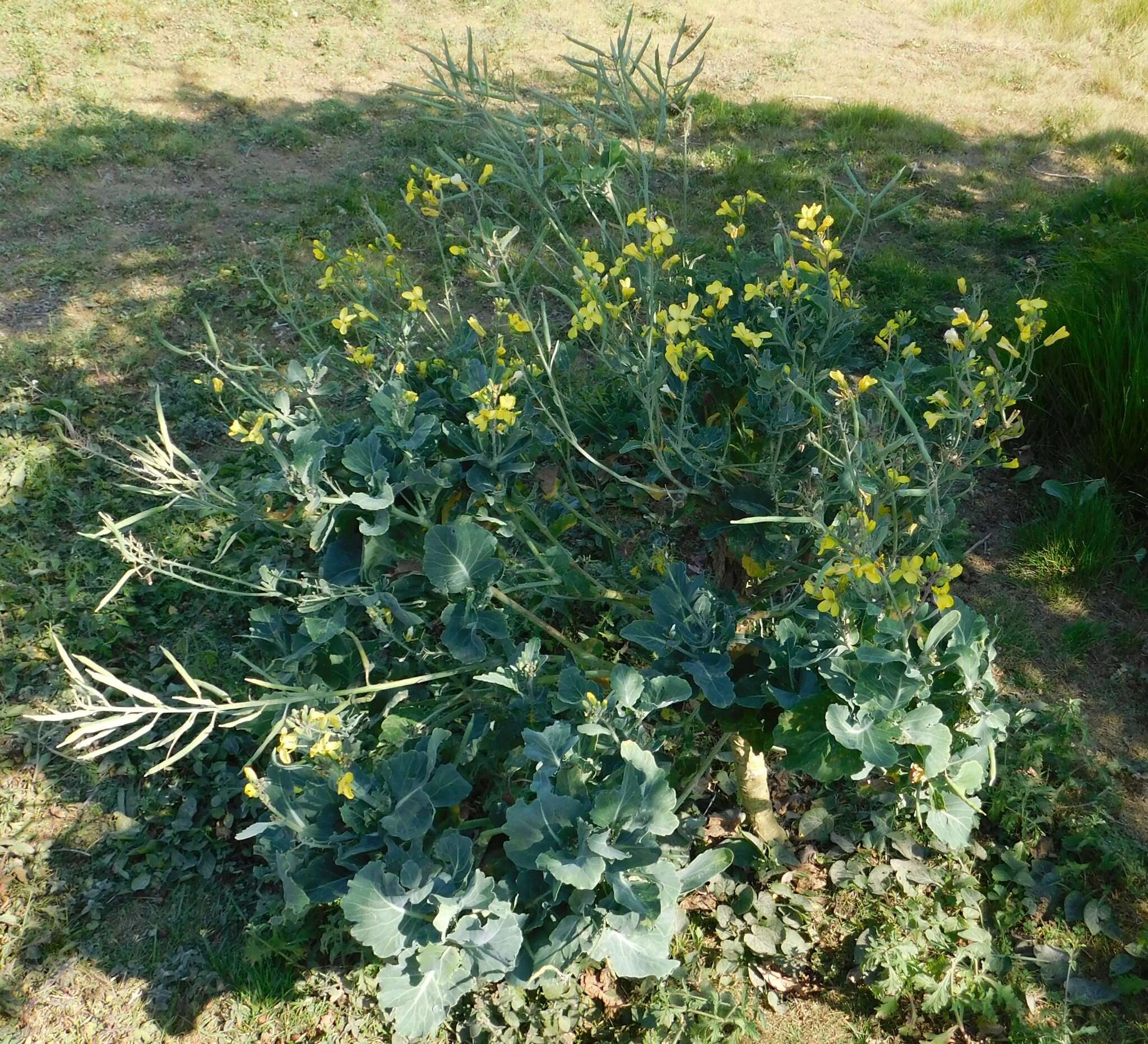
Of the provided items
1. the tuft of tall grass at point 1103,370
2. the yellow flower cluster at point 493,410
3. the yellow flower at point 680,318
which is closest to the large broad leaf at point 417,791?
the yellow flower cluster at point 493,410

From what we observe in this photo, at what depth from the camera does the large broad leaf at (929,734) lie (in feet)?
5.92

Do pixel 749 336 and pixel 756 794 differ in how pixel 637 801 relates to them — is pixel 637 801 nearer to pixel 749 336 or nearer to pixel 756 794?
pixel 756 794

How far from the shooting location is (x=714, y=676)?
6.22 ft

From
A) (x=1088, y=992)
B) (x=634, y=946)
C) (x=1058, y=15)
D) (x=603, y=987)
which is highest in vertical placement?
(x=1058, y=15)

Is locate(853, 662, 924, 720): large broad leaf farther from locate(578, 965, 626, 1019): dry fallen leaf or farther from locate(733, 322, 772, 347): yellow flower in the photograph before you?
locate(578, 965, 626, 1019): dry fallen leaf

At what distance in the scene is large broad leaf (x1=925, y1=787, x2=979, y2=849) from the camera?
1.96 metres

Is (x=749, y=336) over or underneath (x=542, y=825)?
over

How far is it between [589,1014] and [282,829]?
2.81 feet

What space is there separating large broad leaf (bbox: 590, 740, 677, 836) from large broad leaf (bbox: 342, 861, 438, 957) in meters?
0.40

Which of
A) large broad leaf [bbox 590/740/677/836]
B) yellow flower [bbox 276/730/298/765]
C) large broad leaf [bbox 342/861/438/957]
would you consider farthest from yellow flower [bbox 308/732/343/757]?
large broad leaf [bbox 590/740/677/836]

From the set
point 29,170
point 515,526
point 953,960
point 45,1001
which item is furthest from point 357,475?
point 29,170

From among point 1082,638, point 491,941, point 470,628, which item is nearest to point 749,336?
point 470,628

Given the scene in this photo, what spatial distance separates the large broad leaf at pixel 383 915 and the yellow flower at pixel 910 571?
1.10 m

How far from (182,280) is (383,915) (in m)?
3.93
